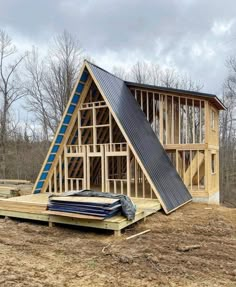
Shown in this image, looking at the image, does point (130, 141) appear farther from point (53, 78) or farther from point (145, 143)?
point (53, 78)

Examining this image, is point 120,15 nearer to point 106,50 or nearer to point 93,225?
point 106,50

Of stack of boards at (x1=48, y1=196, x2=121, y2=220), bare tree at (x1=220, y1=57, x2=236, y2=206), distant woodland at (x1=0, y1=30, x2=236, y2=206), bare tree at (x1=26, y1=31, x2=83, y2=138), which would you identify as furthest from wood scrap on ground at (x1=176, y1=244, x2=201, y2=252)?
bare tree at (x1=26, y1=31, x2=83, y2=138)

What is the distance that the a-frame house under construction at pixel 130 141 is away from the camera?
9.02 metres

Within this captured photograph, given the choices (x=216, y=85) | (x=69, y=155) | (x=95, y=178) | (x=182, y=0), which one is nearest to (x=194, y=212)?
(x=69, y=155)

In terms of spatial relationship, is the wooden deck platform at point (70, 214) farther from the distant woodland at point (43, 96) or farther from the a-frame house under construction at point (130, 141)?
the distant woodland at point (43, 96)

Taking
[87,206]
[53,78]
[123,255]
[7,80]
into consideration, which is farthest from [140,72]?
[123,255]

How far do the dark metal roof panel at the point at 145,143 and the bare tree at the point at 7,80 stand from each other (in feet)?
48.9

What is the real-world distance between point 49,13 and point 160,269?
1611 cm

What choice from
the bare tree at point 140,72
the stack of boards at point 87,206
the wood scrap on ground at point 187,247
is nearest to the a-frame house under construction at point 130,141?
the stack of boards at point 87,206

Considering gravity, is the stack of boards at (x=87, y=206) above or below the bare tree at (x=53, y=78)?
below

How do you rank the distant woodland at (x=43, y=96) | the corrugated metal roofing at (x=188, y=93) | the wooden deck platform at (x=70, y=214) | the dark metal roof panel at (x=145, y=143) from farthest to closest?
the distant woodland at (x=43, y=96)
the corrugated metal roofing at (x=188, y=93)
the dark metal roof panel at (x=145, y=143)
the wooden deck platform at (x=70, y=214)

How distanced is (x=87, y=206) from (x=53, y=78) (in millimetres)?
20477

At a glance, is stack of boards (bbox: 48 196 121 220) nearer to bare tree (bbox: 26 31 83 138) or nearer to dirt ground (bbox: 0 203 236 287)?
dirt ground (bbox: 0 203 236 287)

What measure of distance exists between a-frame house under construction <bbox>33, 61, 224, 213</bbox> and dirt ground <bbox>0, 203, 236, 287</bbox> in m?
2.03
